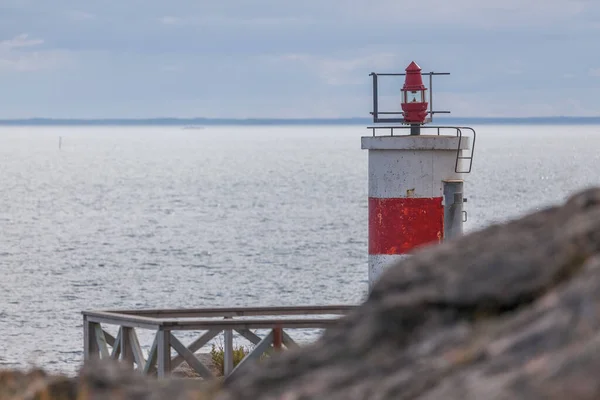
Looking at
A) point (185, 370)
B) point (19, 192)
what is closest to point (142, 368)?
point (185, 370)

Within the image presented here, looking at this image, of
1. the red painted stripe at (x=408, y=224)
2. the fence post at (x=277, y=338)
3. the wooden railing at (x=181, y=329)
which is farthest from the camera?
the red painted stripe at (x=408, y=224)

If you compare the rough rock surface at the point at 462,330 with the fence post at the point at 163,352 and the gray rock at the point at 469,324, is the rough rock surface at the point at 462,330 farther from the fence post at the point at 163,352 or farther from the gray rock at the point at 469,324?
the fence post at the point at 163,352

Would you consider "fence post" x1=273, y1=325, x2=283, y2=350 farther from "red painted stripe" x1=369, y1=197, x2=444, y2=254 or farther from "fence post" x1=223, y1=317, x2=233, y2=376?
"red painted stripe" x1=369, y1=197, x2=444, y2=254

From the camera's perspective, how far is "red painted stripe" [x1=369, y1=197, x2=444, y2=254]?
1066 cm

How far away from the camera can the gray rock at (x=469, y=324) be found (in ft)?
9.36

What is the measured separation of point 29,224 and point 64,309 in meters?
28.9

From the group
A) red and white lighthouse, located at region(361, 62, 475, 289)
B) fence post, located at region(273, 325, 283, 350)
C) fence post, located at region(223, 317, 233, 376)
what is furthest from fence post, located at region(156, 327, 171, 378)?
red and white lighthouse, located at region(361, 62, 475, 289)

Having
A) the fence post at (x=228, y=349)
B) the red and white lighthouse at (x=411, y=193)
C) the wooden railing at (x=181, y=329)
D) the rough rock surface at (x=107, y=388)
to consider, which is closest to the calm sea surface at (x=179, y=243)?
the wooden railing at (x=181, y=329)

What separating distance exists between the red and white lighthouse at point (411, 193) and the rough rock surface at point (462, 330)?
7086mm

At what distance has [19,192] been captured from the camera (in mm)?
82750
